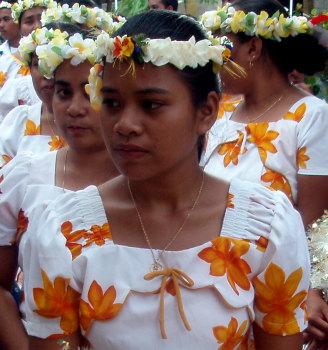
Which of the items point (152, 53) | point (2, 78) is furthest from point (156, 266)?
point (2, 78)

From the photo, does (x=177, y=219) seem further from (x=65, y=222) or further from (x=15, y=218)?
(x=15, y=218)

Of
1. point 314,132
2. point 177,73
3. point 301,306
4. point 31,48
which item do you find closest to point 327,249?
point 314,132

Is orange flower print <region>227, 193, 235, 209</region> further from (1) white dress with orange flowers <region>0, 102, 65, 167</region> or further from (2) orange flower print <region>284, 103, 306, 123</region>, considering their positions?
(1) white dress with orange flowers <region>0, 102, 65, 167</region>

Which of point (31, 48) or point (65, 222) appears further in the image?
point (31, 48)

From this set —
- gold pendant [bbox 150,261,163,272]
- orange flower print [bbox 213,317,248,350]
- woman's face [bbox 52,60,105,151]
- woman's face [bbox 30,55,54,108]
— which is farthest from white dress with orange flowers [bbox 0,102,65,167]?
orange flower print [bbox 213,317,248,350]

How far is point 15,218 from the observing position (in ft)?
8.18

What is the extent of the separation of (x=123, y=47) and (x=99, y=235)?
1.72 feet

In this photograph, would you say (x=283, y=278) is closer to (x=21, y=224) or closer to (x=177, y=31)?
(x=177, y=31)

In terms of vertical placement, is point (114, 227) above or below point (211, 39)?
below

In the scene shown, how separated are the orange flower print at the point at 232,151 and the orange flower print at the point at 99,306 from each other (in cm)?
141

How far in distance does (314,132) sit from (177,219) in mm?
1187

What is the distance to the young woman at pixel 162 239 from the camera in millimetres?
1761

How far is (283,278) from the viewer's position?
184 centimetres

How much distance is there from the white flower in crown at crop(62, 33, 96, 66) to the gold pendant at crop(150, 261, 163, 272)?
1.10m
